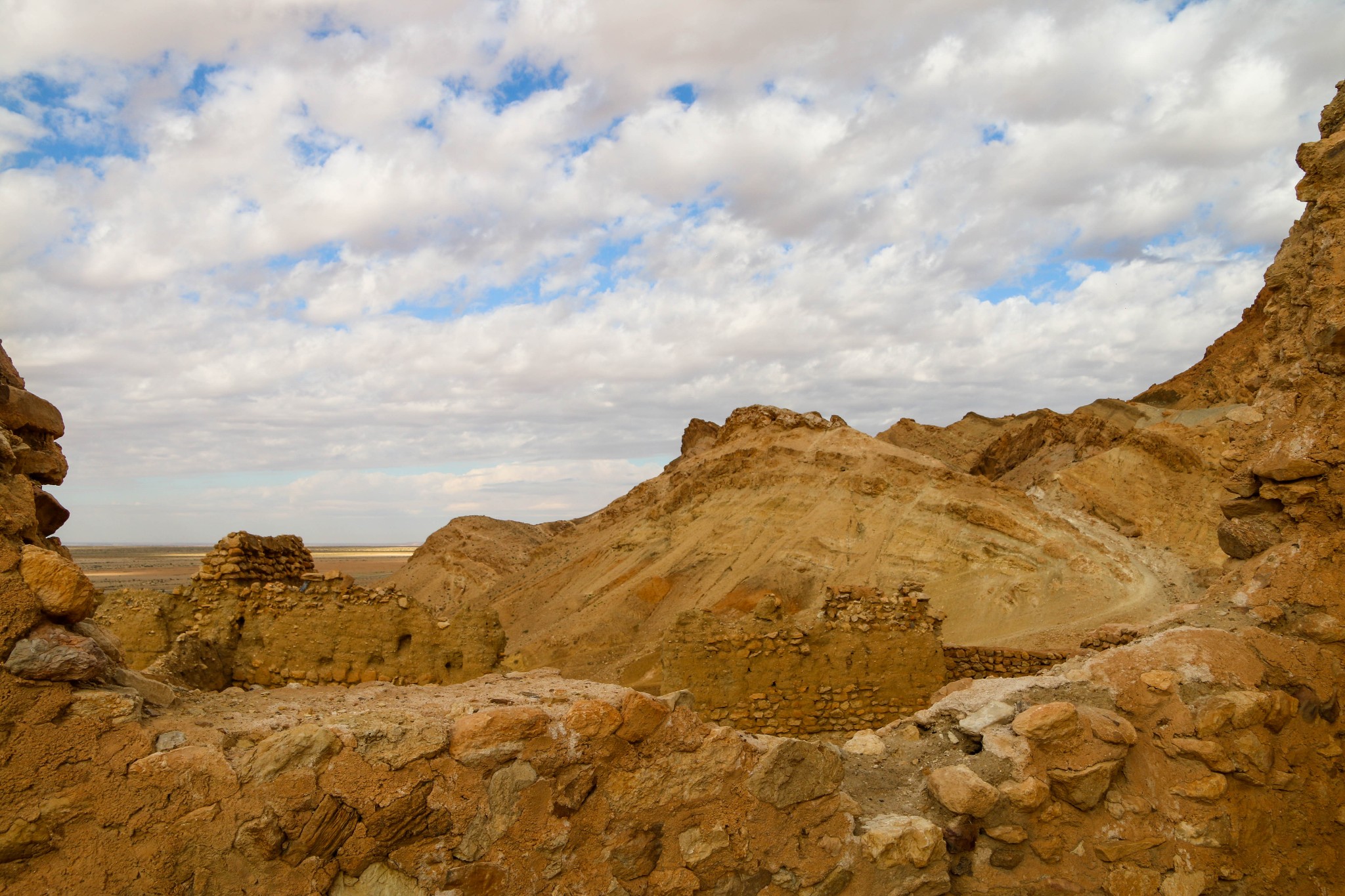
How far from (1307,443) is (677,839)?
4776mm

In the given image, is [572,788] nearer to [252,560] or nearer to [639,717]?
[639,717]

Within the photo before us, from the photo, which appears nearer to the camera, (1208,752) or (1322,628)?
(1208,752)

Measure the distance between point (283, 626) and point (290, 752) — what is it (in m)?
5.99

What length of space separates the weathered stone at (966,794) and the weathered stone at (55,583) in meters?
3.81

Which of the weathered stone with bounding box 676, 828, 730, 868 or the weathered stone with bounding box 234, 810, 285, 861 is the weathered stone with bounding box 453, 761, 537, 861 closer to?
the weathered stone with bounding box 234, 810, 285, 861

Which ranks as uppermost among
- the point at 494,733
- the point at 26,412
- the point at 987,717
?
the point at 26,412

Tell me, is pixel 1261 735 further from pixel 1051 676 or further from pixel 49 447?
pixel 49 447

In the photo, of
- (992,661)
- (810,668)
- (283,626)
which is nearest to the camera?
(283,626)

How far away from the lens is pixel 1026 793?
3.81 metres

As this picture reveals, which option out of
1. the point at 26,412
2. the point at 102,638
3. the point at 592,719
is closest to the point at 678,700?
the point at 592,719

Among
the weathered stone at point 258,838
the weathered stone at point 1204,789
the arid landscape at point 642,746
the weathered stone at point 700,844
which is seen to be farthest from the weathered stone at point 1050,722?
the weathered stone at point 258,838

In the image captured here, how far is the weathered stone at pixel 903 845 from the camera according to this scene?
3.67 meters

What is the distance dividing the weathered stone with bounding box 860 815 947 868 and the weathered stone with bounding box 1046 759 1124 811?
0.71 meters

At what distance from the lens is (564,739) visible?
3342 mm
